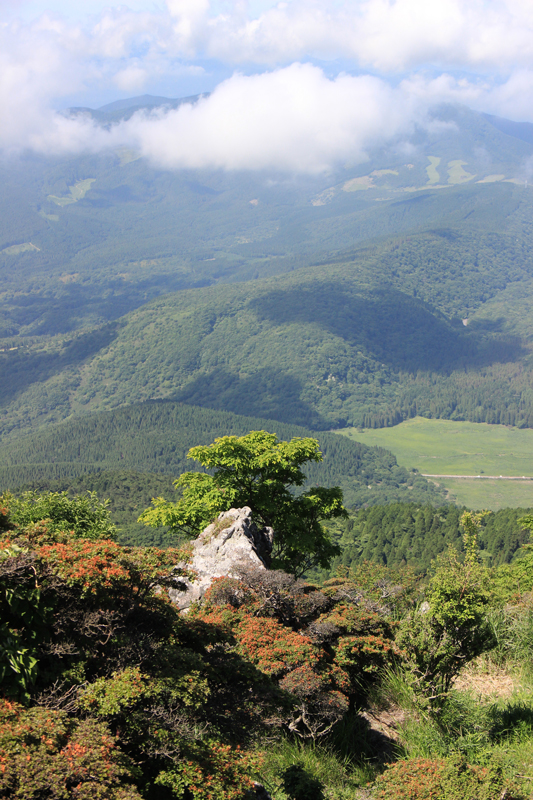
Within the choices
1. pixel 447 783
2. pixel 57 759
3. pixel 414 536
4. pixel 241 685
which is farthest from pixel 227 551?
pixel 414 536

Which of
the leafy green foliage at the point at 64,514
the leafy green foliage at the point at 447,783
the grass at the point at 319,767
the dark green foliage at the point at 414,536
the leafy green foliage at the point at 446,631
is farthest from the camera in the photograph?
the dark green foliage at the point at 414,536

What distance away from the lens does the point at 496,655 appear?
2098cm

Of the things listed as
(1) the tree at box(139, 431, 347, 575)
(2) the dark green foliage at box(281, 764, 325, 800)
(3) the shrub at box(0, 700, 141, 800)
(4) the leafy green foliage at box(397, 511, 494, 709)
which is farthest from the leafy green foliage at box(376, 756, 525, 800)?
(1) the tree at box(139, 431, 347, 575)

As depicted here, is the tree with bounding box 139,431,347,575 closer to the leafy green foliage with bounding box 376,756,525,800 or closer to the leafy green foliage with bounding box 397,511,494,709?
the leafy green foliage with bounding box 397,511,494,709

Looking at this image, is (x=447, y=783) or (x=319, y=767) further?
(x=319, y=767)

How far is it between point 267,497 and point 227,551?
8246 millimetres

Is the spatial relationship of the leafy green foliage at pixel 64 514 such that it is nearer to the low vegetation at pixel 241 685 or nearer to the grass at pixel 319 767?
the low vegetation at pixel 241 685

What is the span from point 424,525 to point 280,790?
11798cm

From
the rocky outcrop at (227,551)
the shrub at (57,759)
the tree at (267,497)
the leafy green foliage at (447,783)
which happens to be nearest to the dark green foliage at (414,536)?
the tree at (267,497)

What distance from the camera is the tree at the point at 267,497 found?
33.1 meters

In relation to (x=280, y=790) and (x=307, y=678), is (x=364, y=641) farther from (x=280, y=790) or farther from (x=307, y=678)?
(x=280, y=790)

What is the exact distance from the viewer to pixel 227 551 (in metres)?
26.0

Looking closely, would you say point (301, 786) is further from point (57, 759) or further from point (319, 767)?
point (57, 759)

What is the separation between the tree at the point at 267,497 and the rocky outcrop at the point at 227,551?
2.74 meters
